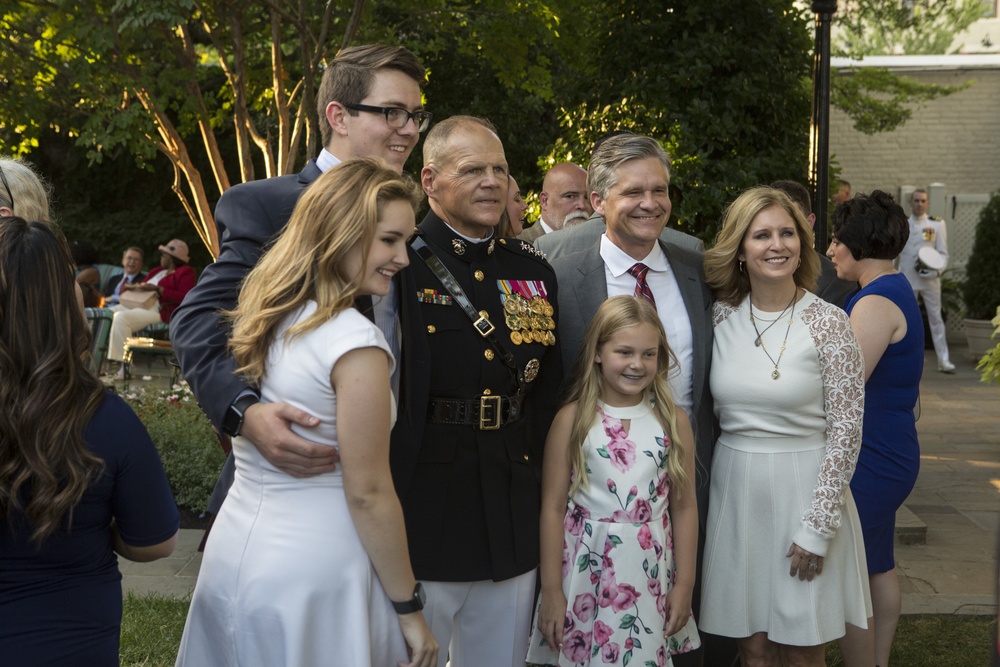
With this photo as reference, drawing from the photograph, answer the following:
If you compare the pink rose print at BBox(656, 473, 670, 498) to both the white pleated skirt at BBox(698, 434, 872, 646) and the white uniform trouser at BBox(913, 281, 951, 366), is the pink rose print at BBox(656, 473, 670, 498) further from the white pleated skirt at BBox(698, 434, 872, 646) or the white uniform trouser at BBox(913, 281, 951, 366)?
the white uniform trouser at BBox(913, 281, 951, 366)

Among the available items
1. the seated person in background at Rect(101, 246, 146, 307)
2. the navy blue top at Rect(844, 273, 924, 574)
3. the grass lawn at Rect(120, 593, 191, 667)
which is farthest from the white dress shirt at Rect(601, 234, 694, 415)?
the seated person in background at Rect(101, 246, 146, 307)

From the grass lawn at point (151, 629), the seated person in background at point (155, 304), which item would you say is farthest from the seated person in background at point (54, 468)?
the seated person in background at point (155, 304)

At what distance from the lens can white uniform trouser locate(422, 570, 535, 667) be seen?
292cm

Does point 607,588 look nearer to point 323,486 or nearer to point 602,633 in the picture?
point 602,633

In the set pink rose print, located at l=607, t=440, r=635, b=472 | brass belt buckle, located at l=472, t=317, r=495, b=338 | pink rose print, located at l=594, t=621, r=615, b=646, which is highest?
brass belt buckle, located at l=472, t=317, r=495, b=338

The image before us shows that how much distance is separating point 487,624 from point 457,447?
0.52 m

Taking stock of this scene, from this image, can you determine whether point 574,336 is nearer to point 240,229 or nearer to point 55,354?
point 240,229

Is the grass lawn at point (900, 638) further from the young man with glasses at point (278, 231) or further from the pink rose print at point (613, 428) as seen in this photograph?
the pink rose print at point (613, 428)

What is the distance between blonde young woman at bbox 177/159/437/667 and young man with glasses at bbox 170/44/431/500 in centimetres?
6

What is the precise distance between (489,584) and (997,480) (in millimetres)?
6153

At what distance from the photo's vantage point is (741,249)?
3.49 meters

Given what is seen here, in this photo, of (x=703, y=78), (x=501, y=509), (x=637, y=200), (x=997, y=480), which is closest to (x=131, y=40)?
(x=703, y=78)

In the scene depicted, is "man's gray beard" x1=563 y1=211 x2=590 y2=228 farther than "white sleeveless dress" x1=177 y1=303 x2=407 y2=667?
Yes

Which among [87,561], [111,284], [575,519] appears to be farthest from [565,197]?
[111,284]
